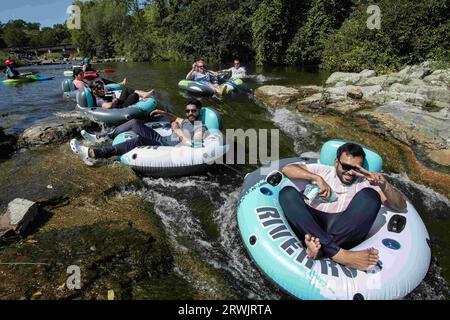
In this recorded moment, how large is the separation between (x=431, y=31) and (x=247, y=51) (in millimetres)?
12505

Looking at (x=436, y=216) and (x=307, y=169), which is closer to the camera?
(x=307, y=169)

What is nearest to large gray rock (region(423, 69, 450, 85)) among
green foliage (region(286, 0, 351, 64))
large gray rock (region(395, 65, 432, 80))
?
large gray rock (region(395, 65, 432, 80))

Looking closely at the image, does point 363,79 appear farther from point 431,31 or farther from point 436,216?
point 436,216

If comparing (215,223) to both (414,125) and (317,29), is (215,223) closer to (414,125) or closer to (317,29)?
(414,125)

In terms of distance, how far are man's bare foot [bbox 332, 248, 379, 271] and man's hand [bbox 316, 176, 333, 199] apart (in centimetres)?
62

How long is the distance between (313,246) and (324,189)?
0.63 metres

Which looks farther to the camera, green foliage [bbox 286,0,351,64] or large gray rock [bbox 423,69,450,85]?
green foliage [bbox 286,0,351,64]

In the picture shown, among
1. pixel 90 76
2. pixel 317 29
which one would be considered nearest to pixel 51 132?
pixel 90 76

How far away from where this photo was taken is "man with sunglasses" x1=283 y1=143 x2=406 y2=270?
3127 millimetres

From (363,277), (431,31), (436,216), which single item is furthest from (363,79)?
(363,277)

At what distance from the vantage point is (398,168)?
6.05m

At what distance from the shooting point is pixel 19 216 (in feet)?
12.6

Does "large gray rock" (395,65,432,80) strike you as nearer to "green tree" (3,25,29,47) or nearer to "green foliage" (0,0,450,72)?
"green foliage" (0,0,450,72)
